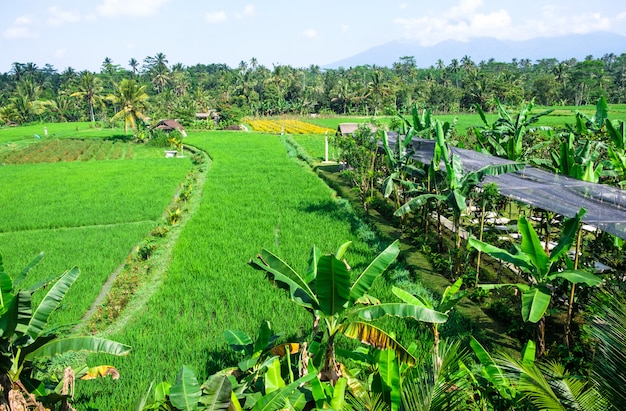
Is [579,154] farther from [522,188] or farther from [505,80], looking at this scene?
[505,80]

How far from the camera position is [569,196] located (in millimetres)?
6289

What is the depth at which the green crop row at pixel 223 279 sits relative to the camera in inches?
199

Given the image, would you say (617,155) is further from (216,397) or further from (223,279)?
(216,397)

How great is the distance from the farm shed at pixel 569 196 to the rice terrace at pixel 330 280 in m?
0.04

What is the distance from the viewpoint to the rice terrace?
138 inches

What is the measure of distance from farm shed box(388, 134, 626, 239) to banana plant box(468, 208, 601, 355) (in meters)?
0.78

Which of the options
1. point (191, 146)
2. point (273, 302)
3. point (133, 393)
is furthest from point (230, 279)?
point (191, 146)

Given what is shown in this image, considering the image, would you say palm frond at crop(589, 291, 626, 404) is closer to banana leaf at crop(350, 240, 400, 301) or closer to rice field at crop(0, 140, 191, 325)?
banana leaf at crop(350, 240, 400, 301)

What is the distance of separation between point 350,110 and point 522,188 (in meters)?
44.5

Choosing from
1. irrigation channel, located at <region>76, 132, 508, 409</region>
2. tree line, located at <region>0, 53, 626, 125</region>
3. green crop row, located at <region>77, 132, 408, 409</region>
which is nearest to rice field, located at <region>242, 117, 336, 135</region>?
tree line, located at <region>0, 53, 626, 125</region>

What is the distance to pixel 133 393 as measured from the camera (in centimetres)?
451

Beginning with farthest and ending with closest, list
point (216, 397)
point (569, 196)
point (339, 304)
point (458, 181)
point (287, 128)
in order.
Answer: point (287, 128)
point (458, 181)
point (569, 196)
point (339, 304)
point (216, 397)

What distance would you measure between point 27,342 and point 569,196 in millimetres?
6417

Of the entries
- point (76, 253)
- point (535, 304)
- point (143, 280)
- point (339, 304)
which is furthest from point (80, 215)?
point (535, 304)
